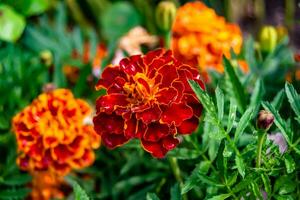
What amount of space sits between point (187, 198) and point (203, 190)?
2 cm

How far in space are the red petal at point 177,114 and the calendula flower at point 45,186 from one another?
0.35 metres

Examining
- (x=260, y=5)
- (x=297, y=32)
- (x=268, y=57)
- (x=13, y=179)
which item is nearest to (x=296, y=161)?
(x=268, y=57)

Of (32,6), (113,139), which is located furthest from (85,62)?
(113,139)

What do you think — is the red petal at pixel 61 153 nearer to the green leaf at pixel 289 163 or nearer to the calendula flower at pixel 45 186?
the calendula flower at pixel 45 186

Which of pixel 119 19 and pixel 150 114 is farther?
pixel 119 19

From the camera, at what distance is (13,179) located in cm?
92

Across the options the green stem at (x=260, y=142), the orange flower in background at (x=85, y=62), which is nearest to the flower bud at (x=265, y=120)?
the green stem at (x=260, y=142)

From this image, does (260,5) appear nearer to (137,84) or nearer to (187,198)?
(187,198)

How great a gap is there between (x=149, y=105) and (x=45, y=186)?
0.36 meters

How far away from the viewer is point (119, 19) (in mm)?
1342

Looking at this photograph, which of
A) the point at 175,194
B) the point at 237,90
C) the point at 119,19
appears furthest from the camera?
the point at 119,19

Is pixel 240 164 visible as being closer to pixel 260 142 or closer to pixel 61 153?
pixel 260 142

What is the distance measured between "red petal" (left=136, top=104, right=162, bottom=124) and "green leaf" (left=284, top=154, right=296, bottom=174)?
0.45 feet

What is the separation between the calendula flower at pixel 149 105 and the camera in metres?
0.69
